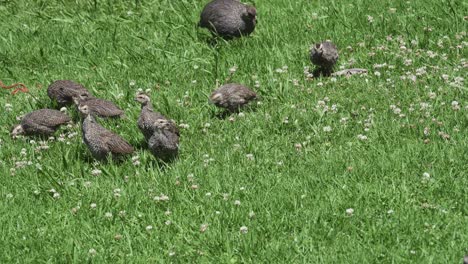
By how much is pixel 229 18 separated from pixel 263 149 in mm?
3567

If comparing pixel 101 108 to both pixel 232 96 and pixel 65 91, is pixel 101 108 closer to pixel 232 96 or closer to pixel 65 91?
pixel 65 91

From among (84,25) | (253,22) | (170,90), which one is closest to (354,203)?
(170,90)

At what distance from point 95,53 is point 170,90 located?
80.9 inches

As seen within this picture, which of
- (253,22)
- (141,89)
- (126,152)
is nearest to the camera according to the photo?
(126,152)

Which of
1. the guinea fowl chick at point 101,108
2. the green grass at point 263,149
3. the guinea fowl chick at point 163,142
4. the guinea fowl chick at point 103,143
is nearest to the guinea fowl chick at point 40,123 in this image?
the green grass at point 263,149

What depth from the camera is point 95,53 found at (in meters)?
11.9

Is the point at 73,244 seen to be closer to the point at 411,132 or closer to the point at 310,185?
the point at 310,185

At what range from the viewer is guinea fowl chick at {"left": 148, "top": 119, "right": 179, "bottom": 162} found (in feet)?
27.0

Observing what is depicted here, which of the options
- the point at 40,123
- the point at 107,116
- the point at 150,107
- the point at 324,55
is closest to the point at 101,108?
the point at 107,116

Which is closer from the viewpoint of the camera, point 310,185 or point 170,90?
point 310,185

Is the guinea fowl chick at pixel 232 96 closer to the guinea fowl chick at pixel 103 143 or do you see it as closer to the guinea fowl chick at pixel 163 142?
the guinea fowl chick at pixel 163 142

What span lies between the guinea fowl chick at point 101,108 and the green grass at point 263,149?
0.15 meters

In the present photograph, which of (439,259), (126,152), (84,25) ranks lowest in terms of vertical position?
(84,25)

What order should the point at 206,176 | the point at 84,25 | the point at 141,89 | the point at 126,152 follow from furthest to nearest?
1. the point at 84,25
2. the point at 141,89
3. the point at 126,152
4. the point at 206,176
